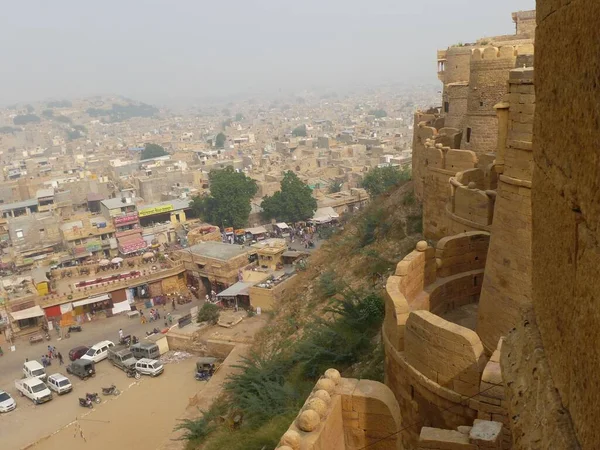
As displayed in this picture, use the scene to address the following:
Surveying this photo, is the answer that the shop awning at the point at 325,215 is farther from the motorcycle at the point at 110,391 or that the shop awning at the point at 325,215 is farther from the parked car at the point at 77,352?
the motorcycle at the point at 110,391

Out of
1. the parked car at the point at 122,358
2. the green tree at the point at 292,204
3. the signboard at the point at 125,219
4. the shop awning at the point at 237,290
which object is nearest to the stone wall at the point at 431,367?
the parked car at the point at 122,358

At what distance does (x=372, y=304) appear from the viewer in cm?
1237

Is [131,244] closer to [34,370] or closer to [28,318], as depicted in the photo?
[28,318]

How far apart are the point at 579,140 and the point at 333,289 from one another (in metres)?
16.1

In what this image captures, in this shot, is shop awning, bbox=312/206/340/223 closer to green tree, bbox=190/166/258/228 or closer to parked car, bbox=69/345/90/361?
green tree, bbox=190/166/258/228

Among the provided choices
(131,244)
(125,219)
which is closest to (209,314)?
(131,244)

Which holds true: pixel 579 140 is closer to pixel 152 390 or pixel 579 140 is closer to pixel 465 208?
pixel 465 208

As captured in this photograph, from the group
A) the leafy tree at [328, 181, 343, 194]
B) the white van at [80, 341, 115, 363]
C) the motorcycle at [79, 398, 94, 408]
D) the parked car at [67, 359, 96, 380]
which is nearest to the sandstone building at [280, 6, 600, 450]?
the motorcycle at [79, 398, 94, 408]

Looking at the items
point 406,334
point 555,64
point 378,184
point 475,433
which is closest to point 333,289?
point 406,334

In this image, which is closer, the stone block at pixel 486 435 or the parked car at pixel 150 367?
the stone block at pixel 486 435

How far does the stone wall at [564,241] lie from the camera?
1.67 m

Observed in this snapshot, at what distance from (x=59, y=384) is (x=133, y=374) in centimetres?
274

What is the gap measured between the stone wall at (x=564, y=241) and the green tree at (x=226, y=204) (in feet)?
134

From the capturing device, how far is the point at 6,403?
20.1 metres
